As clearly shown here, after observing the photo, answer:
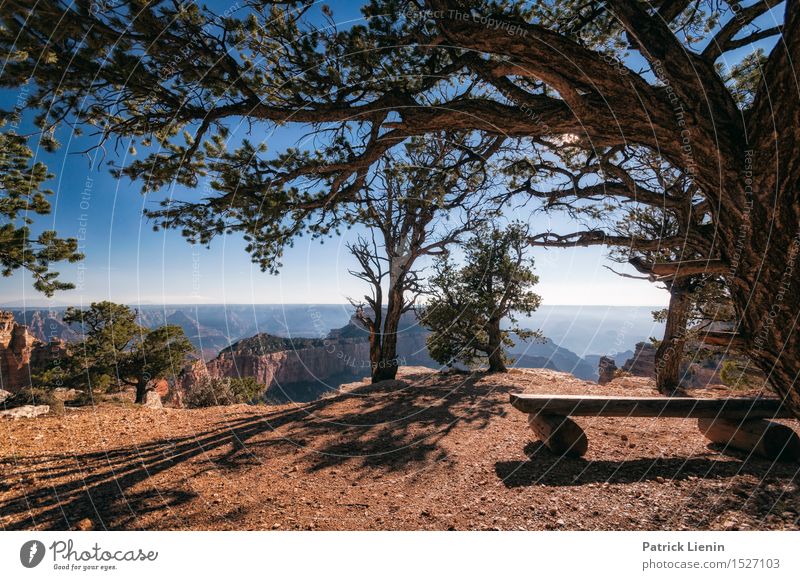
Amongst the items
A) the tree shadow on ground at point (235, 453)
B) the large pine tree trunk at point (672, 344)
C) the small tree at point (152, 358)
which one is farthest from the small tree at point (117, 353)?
the large pine tree trunk at point (672, 344)

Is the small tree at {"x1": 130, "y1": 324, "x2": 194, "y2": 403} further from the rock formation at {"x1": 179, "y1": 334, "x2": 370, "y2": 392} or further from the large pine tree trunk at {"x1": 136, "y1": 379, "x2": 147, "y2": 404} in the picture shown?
the rock formation at {"x1": 179, "y1": 334, "x2": 370, "y2": 392}

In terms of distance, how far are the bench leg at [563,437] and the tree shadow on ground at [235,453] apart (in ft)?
5.58

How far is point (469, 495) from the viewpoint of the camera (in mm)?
3680

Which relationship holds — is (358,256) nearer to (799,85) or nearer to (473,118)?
(473,118)

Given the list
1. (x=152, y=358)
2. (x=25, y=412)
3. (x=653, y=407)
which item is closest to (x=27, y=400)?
(x=25, y=412)

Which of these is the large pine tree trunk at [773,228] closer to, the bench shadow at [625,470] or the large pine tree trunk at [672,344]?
the bench shadow at [625,470]

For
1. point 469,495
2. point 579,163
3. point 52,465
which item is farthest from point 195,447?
point 579,163

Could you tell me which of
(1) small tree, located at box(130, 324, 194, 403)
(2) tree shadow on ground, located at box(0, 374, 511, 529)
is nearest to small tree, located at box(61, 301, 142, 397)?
(1) small tree, located at box(130, 324, 194, 403)

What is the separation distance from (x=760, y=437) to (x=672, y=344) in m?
6.06

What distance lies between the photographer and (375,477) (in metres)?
4.48

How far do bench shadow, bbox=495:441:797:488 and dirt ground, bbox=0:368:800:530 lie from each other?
0.08 feet

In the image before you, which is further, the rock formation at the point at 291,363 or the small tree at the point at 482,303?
the rock formation at the point at 291,363

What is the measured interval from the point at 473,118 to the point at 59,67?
15.5 feet
